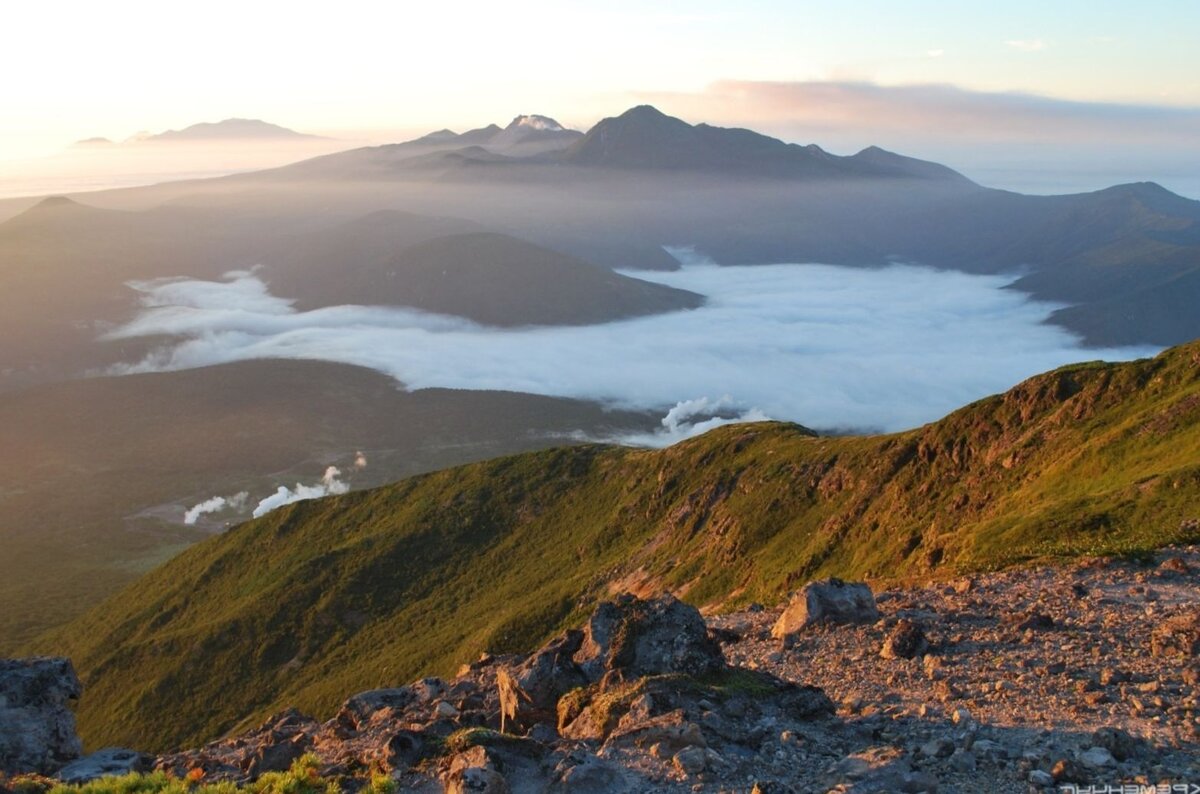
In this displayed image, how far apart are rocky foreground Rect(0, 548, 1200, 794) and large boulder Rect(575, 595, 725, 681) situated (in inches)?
1.9

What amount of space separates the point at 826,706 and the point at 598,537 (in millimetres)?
67147

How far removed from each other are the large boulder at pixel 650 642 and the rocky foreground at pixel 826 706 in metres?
0.05

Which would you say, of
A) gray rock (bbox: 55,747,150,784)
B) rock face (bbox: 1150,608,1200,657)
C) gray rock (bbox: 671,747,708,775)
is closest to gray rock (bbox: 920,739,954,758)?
gray rock (bbox: 671,747,708,775)

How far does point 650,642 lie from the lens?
69.8 feet

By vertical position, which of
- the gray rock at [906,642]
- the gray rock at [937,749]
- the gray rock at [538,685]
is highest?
the gray rock at [937,749]

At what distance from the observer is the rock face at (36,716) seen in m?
22.7

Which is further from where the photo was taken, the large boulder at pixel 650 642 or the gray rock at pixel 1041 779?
the large boulder at pixel 650 642

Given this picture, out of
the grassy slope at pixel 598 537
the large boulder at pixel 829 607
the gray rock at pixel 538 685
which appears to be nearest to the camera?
the gray rock at pixel 538 685

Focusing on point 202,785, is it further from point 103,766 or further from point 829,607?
point 829,607

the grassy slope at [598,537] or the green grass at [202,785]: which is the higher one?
the green grass at [202,785]

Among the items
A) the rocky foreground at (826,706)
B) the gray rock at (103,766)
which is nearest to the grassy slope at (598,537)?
the rocky foreground at (826,706)

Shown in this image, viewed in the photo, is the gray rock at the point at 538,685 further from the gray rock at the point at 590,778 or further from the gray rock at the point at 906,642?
the gray rock at the point at 906,642

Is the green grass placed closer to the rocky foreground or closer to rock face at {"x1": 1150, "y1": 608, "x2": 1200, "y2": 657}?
the rocky foreground

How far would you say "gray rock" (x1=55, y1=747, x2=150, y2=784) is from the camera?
20.5 m
